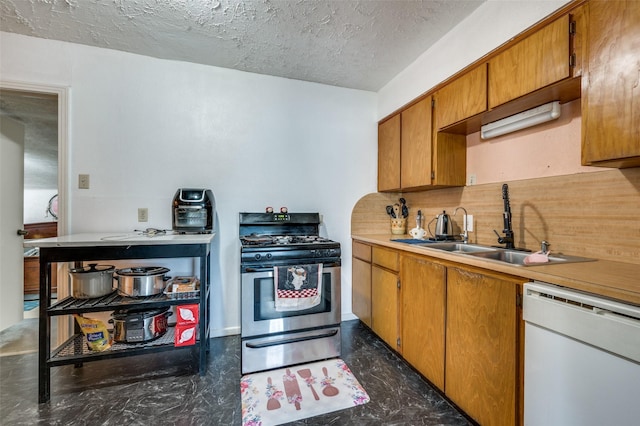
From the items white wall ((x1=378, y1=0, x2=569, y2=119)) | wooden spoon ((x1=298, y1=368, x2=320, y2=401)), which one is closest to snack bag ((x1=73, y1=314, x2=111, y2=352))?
wooden spoon ((x1=298, y1=368, x2=320, y2=401))

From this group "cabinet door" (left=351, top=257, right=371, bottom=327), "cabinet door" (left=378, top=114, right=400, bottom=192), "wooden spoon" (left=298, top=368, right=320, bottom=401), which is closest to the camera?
"wooden spoon" (left=298, top=368, right=320, bottom=401)

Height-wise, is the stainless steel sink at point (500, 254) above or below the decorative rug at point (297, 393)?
above

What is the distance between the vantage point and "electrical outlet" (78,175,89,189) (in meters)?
2.18

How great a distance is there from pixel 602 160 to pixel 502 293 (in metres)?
0.70

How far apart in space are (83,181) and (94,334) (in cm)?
121

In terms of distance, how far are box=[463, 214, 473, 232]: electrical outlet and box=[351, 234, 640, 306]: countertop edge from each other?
76 cm

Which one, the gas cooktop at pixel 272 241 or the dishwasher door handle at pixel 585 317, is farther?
the gas cooktop at pixel 272 241

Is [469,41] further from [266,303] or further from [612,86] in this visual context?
[266,303]

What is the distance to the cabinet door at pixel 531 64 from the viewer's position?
1292 millimetres

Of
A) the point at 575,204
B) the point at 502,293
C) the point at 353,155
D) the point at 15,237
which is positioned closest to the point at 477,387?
the point at 502,293

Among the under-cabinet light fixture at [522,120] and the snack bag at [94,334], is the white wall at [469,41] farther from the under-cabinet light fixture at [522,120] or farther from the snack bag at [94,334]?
the snack bag at [94,334]

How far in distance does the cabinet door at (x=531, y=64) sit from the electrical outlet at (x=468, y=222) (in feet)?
2.77

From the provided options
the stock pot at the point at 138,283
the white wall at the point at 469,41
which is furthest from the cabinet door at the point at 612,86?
the stock pot at the point at 138,283

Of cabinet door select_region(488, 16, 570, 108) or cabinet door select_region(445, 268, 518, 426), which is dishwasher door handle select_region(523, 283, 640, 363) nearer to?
cabinet door select_region(445, 268, 518, 426)
